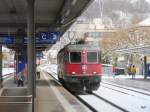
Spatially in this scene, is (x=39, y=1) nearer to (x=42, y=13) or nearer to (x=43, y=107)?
(x=42, y=13)

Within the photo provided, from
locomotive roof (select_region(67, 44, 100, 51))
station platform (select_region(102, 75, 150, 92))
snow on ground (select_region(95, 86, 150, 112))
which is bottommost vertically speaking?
snow on ground (select_region(95, 86, 150, 112))

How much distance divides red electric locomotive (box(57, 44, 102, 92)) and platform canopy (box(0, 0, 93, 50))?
6.94ft

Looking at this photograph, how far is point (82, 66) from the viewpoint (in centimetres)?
3055

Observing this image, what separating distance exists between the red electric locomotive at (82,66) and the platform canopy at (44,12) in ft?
6.94

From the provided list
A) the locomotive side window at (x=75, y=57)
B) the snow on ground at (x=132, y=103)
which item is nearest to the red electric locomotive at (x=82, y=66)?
the locomotive side window at (x=75, y=57)

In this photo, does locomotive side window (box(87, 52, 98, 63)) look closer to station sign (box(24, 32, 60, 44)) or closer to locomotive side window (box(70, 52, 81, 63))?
locomotive side window (box(70, 52, 81, 63))

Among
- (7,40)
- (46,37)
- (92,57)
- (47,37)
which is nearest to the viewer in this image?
(92,57)

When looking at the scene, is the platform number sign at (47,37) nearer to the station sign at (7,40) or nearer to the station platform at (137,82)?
the station sign at (7,40)

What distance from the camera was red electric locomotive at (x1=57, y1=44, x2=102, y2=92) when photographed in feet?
99.4

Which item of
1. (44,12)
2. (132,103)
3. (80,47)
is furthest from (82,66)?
(132,103)

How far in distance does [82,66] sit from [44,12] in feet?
13.8

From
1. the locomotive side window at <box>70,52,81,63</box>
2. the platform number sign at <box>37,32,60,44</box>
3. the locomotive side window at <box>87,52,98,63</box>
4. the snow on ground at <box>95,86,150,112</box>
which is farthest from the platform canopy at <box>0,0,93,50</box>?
the snow on ground at <box>95,86,150,112</box>

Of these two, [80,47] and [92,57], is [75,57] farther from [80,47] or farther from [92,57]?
[92,57]

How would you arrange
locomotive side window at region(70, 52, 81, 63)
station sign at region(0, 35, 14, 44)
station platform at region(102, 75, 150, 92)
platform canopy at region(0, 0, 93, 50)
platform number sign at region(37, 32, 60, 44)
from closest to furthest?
platform canopy at region(0, 0, 93, 50) < locomotive side window at region(70, 52, 81, 63) < platform number sign at region(37, 32, 60, 44) < station sign at region(0, 35, 14, 44) < station platform at region(102, 75, 150, 92)
